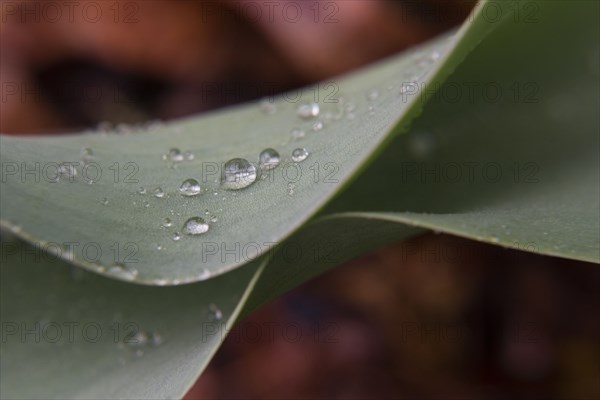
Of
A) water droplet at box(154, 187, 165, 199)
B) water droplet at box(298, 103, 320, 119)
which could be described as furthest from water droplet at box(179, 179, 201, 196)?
water droplet at box(298, 103, 320, 119)

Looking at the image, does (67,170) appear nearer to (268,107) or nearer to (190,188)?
(190,188)

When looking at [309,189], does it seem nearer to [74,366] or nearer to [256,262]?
[256,262]

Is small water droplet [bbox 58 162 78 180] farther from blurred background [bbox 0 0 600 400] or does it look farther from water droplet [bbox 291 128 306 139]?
blurred background [bbox 0 0 600 400]

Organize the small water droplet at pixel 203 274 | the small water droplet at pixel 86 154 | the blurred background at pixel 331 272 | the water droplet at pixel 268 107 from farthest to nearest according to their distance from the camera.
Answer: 1. the blurred background at pixel 331 272
2. the water droplet at pixel 268 107
3. the small water droplet at pixel 86 154
4. the small water droplet at pixel 203 274

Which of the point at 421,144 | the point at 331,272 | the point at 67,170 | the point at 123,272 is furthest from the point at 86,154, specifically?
the point at 331,272

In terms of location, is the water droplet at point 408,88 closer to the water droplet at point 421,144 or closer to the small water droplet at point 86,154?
the water droplet at point 421,144

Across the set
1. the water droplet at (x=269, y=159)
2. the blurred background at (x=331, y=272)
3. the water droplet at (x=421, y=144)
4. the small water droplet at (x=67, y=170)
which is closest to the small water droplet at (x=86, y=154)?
the small water droplet at (x=67, y=170)
